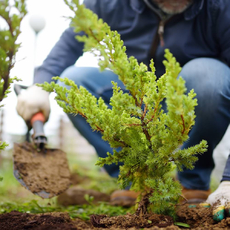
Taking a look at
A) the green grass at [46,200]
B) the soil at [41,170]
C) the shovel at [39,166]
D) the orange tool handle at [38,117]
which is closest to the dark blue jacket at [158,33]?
the orange tool handle at [38,117]

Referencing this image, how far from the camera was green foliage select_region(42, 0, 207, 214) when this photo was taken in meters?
1.00

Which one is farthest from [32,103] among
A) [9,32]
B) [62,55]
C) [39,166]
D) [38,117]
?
[9,32]

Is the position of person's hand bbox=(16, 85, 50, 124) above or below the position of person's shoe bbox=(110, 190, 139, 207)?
above

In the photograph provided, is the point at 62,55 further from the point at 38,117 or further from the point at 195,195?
the point at 195,195

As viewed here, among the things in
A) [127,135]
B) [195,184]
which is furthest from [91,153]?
[127,135]

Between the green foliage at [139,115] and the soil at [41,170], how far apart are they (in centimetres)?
81

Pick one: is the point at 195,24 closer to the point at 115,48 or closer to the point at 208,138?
the point at 208,138

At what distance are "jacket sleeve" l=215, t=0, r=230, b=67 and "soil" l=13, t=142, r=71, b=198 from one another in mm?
1630

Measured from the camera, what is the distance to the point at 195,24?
240 centimetres

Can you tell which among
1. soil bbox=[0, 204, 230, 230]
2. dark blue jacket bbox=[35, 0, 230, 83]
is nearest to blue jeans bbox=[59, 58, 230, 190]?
dark blue jacket bbox=[35, 0, 230, 83]

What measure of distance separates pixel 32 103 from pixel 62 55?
730 millimetres

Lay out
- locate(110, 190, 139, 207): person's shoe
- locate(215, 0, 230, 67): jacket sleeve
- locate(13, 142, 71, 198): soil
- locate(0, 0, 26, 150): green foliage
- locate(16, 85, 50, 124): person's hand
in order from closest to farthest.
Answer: locate(0, 0, 26, 150): green foliage < locate(13, 142, 71, 198): soil < locate(16, 85, 50, 124): person's hand < locate(215, 0, 230, 67): jacket sleeve < locate(110, 190, 139, 207): person's shoe

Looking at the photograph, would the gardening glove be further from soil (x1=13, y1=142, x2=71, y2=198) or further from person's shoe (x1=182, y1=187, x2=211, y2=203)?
soil (x1=13, y1=142, x2=71, y2=198)

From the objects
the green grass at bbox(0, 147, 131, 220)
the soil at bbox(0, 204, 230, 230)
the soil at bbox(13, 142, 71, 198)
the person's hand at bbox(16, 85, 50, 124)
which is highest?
the person's hand at bbox(16, 85, 50, 124)
